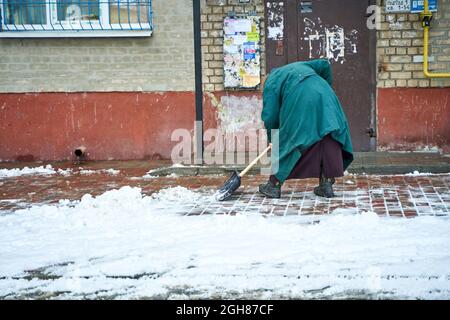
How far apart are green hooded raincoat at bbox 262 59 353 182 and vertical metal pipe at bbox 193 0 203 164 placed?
10.5 feet

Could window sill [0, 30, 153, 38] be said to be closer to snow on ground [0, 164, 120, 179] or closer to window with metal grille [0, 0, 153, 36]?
window with metal grille [0, 0, 153, 36]

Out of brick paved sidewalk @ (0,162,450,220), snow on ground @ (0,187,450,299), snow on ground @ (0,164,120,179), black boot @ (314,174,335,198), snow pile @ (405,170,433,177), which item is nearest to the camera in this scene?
snow on ground @ (0,187,450,299)

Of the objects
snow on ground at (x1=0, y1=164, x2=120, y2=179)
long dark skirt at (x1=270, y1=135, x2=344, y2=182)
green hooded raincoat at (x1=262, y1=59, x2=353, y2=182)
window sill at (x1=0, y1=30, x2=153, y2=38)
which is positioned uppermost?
window sill at (x1=0, y1=30, x2=153, y2=38)

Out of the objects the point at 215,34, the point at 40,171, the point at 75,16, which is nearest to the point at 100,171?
the point at 40,171

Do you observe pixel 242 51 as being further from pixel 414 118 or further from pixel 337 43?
pixel 414 118

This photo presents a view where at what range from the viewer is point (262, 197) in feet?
24.8

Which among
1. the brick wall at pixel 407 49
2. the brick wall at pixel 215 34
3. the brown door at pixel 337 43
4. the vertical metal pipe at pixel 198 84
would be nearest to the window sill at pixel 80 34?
the vertical metal pipe at pixel 198 84

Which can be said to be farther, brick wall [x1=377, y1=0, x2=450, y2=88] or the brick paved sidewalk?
brick wall [x1=377, y1=0, x2=450, y2=88]

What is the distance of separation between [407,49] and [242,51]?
7.91ft

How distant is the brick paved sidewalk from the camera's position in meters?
6.75

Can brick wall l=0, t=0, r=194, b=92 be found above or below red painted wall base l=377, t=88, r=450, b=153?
above

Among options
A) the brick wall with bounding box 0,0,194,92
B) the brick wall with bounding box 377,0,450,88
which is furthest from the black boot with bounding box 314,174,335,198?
the brick wall with bounding box 0,0,194,92

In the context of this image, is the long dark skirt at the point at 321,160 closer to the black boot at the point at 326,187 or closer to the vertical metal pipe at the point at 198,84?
Answer: the black boot at the point at 326,187

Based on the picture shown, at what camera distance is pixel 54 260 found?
504cm
